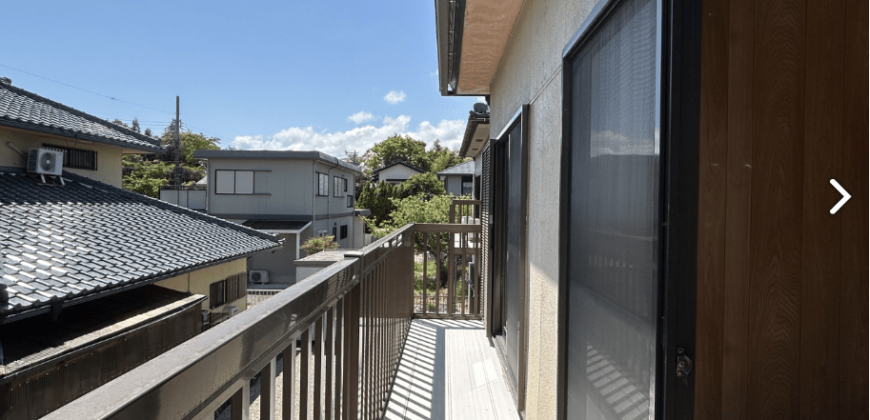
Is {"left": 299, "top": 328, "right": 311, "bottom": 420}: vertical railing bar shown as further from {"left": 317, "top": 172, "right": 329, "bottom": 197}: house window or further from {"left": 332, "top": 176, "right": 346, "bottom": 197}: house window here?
{"left": 332, "top": 176, "right": 346, "bottom": 197}: house window

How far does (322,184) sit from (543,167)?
18530mm

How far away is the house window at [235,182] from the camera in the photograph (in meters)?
18.4

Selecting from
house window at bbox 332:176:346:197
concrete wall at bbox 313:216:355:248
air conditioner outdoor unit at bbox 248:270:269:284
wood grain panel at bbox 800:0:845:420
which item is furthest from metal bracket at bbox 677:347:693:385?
house window at bbox 332:176:346:197

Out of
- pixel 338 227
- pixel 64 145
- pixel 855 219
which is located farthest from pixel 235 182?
pixel 855 219

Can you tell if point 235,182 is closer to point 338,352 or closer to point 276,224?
point 276,224

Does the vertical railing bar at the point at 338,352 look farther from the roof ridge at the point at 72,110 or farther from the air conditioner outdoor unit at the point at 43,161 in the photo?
the roof ridge at the point at 72,110

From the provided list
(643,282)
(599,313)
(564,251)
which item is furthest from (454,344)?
(643,282)

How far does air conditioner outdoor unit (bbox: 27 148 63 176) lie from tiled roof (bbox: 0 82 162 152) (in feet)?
1.74

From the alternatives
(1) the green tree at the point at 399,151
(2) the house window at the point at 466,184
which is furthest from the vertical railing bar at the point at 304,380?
(1) the green tree at the point at 399,151

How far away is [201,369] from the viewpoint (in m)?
0.49

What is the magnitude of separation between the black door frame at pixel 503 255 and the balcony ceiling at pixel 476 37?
537 millimetres

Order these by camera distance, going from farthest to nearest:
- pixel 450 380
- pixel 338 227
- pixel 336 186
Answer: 1. pixel 338 227
2. pixel 336 186
3. pixel 450 380

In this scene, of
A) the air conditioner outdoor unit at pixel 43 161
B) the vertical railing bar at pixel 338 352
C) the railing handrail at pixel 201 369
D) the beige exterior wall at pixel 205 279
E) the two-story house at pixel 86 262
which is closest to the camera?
the railing handrail at pixel 201 369

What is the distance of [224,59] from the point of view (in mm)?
56719
